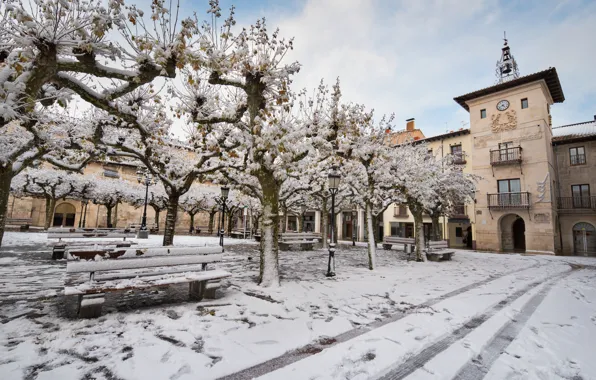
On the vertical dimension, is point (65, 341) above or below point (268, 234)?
below

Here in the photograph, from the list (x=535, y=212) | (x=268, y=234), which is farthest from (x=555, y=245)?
(x=268, y=234)

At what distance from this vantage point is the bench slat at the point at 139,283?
161 inches

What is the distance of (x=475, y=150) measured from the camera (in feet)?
82.1

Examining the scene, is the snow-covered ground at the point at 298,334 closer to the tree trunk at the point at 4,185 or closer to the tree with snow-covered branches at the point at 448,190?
the tree trunk at the point at 4,185

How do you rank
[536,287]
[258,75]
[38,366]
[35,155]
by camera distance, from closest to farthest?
[38,366]
[258,75]
[536,287]
[35,155]

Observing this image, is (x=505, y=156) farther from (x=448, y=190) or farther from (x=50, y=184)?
(x=50, y=184)

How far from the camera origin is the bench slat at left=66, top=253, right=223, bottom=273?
4.19 m

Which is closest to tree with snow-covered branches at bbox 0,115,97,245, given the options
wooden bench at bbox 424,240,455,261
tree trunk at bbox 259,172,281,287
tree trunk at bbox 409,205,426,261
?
tree trunk at bbox 259,172,281,287

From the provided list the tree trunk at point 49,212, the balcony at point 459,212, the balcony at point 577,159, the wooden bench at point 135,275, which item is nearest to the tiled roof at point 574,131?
the balcony at point 577,159

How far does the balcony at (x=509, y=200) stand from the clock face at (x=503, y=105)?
7.70 meters

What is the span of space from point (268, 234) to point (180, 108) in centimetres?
509

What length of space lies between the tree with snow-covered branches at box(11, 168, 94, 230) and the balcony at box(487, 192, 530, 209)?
37695 millimetres

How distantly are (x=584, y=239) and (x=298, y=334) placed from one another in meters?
30.2

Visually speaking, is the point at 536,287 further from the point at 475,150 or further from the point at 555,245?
the point at 475,150
